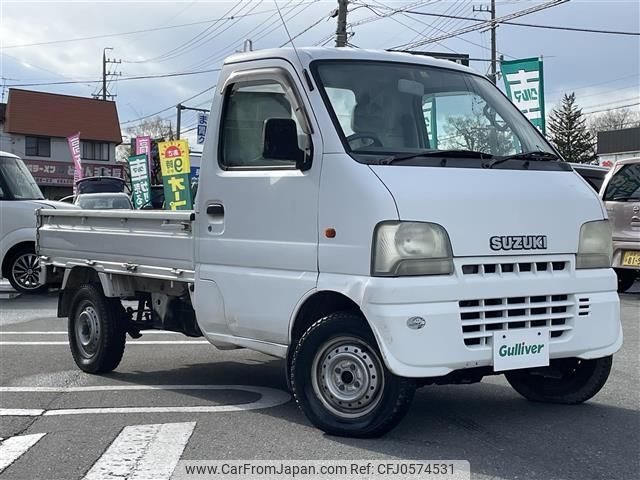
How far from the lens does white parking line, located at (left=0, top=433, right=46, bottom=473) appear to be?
4.59 metres

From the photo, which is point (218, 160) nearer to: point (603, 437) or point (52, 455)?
point (52, 455)

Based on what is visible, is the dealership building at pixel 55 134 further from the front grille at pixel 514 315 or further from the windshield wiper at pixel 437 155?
the front grille at pixel 514 315

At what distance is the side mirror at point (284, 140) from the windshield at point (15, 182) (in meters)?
9.83

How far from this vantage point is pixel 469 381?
192 inches

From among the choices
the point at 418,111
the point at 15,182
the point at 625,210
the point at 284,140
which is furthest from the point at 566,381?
the point at 15,182

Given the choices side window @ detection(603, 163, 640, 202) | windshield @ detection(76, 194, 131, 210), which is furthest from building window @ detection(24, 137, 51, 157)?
side window @ detection(603, 163, 640, 202)

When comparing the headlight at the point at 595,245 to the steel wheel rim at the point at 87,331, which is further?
the steel wheel rim at the point at 87,331

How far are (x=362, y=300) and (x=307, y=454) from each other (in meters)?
0.94

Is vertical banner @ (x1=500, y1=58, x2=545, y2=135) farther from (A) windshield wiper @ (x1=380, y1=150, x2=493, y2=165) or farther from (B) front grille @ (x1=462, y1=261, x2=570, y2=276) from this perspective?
(B) front grille @ (x1=462, y1=261, x2=570, y2=276)

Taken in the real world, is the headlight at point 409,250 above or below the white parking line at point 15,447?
above

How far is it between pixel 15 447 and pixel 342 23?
1979 centimetres

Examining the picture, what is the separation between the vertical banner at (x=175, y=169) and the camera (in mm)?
23938

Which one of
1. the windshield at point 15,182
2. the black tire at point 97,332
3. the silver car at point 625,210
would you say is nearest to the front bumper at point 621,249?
the silver car at point 625,210

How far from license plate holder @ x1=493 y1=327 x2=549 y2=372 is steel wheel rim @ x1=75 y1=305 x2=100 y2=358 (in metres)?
3.81
